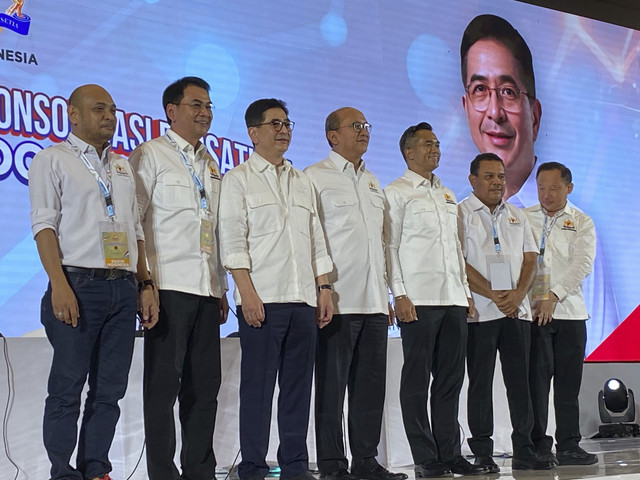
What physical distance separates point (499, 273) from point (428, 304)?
462 millimetres

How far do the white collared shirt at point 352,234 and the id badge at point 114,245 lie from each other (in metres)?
0.95

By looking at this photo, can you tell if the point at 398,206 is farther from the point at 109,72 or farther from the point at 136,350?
the point at 109,72

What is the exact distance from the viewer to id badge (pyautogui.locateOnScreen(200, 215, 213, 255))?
3172mm

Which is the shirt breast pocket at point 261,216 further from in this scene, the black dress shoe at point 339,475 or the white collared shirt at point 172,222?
the black dress shoe at point 339,475

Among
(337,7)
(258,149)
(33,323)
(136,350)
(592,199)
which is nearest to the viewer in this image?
(258,149)

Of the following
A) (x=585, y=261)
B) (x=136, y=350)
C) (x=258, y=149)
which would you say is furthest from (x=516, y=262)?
(x=136, y=350)

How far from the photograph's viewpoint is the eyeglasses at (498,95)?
589cm

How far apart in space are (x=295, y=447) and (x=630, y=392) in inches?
140

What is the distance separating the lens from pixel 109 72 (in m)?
4.37

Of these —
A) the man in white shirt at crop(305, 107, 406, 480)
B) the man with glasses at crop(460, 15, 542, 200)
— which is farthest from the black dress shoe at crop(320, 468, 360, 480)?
the man with glasses at crop(460, 15, 542, 200)

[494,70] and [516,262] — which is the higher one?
[494,70]

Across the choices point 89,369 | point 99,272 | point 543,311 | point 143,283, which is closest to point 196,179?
point 143,283

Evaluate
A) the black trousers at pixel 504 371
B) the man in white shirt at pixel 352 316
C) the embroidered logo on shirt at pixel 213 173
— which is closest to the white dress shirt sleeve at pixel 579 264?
the black trousers at pixel 504 371

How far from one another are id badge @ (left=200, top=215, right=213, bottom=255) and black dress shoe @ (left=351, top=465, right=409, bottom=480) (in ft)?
3.50
